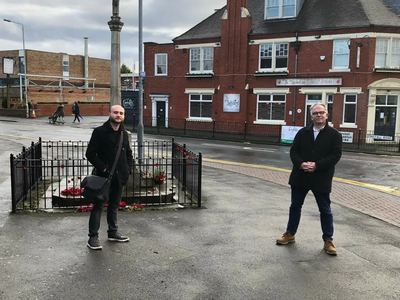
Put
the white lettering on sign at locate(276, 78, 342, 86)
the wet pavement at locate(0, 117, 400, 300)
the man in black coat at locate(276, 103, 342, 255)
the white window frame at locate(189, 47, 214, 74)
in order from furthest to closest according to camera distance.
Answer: the white window frame at locate(189, 47, 214, 74) < the white lettering on sign at locate(276, 78, 342, 86) < the man in black coat at locate(276, 103, 342, 255) < the wet pavement at locate(0, 117, 400, 300)

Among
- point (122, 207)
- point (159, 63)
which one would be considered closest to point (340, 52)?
point (159, 63)

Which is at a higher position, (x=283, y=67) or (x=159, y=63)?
(x=159, y=63)

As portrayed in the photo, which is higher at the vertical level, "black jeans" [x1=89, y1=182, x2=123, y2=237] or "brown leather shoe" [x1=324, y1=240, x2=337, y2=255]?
"black jeans" [x1=89, y1=182, x2=123, y2=237]

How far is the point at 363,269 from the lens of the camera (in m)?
5.10

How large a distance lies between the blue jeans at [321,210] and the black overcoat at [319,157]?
114mm

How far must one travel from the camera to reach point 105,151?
5.39 meters

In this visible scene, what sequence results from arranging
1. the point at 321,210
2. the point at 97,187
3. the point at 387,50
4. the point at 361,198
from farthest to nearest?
the point at 387,50
the point at 361,198
the point at 321,210
the point at 97,187

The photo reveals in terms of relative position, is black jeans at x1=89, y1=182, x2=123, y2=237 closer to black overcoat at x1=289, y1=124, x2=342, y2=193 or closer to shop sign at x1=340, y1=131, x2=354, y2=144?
black overcoat at x1=289, y1=124, x2=342, y2=193

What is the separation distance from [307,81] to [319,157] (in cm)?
2159

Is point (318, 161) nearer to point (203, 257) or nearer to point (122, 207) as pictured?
point (203, 257)

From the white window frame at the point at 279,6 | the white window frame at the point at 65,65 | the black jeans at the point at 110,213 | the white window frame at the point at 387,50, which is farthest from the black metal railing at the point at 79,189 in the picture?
the white window frame at the point at 65,65

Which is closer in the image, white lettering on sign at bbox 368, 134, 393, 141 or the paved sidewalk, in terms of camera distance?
the paved sidewalk

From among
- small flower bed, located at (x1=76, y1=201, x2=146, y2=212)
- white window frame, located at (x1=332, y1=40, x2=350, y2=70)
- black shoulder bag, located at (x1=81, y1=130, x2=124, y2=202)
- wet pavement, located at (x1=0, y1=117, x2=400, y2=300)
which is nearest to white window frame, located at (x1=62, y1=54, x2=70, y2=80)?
white window frame, located at (x1=332, y1=40, x2=350, y2=70)

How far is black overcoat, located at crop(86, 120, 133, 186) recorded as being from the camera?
529 centimetres
